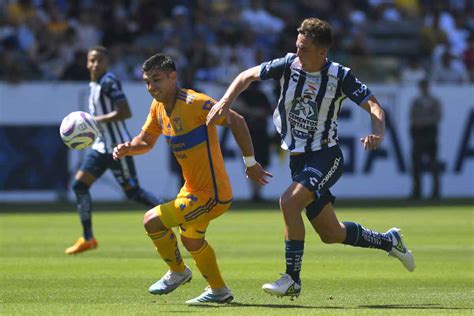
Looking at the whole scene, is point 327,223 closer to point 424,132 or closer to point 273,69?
point 273,69

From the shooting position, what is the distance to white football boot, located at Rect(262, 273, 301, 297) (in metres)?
9.81

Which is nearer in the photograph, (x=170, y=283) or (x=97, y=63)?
(x=170, y=283)

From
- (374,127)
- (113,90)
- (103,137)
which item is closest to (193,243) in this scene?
(374,127)

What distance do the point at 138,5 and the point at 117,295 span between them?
1683cm

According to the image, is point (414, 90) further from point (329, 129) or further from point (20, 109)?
point (329, 129)

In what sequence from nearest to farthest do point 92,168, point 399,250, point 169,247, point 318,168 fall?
point 169,247, point 318,168, point 399,250, point 92,168

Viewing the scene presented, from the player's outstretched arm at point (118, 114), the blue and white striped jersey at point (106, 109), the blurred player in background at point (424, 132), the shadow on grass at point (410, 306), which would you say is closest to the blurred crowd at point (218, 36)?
the blurred player in background at point (424, 132)

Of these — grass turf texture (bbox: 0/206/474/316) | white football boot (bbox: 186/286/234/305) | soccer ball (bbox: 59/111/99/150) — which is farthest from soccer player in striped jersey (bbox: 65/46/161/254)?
white football boot (bbox: 186/286/234/305)

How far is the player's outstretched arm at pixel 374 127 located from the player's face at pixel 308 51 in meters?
0.57

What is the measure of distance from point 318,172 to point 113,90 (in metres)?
5.28

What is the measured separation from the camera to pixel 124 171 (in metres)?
15.2

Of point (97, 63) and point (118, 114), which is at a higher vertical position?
point (97, 63)

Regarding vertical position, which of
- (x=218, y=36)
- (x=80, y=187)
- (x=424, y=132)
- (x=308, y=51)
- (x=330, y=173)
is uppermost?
(x=308, y=51)

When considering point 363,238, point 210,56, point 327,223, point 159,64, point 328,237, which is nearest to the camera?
point 159,64
